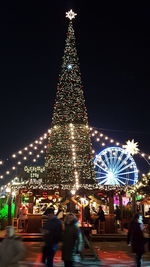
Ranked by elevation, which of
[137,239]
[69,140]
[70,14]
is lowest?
[137,239]

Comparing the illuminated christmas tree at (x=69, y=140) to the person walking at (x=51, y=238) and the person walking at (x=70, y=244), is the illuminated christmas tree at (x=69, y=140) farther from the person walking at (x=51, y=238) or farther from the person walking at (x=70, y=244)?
the person walking at (x=70, y=244)

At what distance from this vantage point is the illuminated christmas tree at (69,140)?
26.1 meters

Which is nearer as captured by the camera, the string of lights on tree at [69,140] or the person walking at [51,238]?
the person walking at [51,238]

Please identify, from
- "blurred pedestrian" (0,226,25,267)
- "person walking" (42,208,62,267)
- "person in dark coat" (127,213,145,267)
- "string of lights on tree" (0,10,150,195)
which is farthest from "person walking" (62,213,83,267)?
"string of lights on tree" (0,10,150,195)

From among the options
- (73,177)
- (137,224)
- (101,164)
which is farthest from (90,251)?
(101,164)

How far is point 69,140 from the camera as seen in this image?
85.5 ft

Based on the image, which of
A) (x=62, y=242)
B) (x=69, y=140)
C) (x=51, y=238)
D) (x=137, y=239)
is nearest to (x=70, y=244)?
(x=62, y=242)

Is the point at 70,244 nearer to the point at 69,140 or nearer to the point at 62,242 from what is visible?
the point at 62,242

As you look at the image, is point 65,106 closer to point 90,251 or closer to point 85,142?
point 85,142

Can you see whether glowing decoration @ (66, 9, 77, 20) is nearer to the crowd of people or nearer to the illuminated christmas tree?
the illuminated christmas tree

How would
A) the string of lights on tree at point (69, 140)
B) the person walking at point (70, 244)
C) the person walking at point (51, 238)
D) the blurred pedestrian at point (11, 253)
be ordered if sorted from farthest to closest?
the string of lights on tree at point (69, 140)
the person walking at point (51, 238)
the person walking at point (70, 244)
the blurred pedestrian at point (11, 253)

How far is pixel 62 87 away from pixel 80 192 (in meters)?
10.4

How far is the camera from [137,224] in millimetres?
7723

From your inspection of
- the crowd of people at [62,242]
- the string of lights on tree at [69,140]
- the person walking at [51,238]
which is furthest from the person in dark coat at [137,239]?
the string of lights on tree at [69,140]
